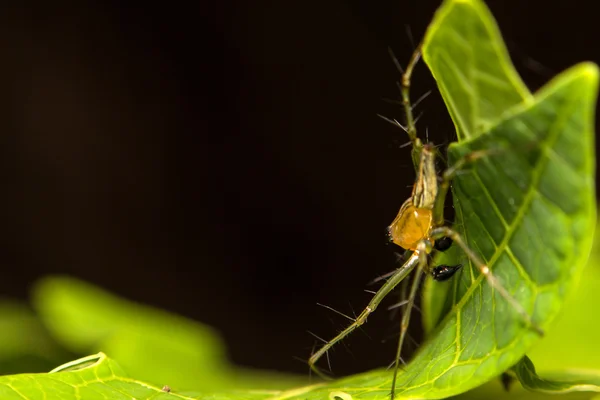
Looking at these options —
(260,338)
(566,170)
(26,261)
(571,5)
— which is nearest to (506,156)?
(566,170)

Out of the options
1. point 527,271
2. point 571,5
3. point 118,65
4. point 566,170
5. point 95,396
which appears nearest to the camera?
point 566,170

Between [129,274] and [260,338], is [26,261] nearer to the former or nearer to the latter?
[129,274]

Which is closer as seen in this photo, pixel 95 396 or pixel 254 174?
pixel 95 396

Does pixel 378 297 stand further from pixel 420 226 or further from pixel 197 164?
pixel 197 164

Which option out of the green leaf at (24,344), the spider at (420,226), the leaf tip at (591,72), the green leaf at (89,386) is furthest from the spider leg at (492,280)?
the green leaf at (24,344)

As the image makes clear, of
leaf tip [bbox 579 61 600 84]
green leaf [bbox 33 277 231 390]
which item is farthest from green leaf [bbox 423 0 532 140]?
green leaf [bbox 33 277 231 390]

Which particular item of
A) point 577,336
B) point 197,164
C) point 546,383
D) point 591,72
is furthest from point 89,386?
point 197,164

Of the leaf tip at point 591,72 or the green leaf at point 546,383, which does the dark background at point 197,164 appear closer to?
the green leaf at point 546,383

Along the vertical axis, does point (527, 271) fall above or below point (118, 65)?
below
